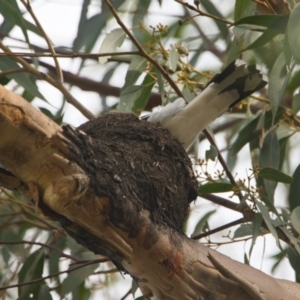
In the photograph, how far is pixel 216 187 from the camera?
239 cm

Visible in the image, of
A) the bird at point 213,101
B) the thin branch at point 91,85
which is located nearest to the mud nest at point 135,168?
the bird at point 213,101

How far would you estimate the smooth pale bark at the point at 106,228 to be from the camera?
152cm

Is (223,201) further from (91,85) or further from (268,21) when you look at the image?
(91,85)

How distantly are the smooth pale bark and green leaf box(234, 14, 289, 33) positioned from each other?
2.18ft

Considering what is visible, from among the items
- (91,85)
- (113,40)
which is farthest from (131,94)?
(91,85)

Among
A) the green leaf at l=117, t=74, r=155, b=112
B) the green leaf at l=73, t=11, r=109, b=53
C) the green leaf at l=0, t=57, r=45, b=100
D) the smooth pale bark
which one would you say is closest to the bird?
the green leaf at l=117, t=74, r=155, b=112

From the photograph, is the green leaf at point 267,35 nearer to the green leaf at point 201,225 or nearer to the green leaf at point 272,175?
the green leaf at point 272,175

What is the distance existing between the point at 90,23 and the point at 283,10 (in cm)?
115

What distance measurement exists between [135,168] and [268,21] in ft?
1.99

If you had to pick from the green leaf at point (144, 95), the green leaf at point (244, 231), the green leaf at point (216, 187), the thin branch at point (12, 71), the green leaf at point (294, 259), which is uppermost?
the green leaf at point (144, 95)

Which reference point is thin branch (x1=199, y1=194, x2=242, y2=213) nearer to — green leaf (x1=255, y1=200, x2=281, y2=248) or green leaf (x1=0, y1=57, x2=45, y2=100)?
green leaf (x1=255, y1=200, x2=281, y2=248)

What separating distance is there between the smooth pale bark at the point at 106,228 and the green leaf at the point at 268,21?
Result: 0.66 metres

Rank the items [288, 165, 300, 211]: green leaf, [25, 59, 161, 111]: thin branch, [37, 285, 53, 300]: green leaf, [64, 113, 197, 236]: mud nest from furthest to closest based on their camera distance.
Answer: [25, 59, 161, 111]: thin branch → [37, 285, 53, 300]: green leaf → [288, 165, 300, 211]: green leaf → [64, 113, 197, 236]: mud nest

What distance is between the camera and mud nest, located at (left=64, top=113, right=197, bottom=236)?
167cm
